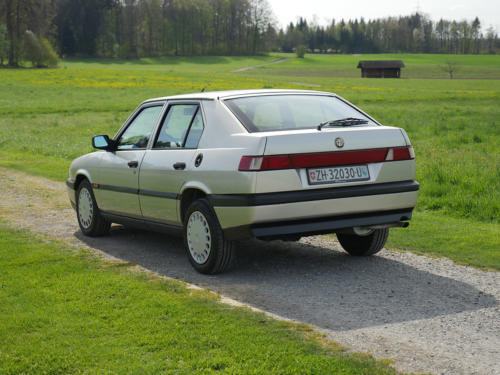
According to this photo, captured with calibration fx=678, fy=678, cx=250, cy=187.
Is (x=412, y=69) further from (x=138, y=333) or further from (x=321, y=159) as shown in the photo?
(x=138, y=333)

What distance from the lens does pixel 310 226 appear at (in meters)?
5.93

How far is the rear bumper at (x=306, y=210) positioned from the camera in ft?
18.9

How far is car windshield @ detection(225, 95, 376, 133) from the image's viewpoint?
246 inches

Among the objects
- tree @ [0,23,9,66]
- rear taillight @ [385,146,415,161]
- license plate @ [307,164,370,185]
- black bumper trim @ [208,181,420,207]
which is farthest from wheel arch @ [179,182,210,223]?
tree @ [0,23,9,66]

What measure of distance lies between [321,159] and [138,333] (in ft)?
7.46

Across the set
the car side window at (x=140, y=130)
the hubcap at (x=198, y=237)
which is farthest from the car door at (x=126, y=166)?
the hubcap at (x=198, y=237)

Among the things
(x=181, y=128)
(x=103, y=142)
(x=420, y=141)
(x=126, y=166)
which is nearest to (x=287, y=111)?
(x=181, y=128)

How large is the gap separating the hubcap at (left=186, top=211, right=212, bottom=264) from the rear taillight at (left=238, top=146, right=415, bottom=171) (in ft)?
2.67

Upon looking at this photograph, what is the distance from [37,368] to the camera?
4.04 meters

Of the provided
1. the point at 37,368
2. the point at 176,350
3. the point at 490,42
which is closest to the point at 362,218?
the point at 176,350

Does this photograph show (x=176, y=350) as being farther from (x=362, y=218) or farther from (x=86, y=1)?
(x=86, y=1)

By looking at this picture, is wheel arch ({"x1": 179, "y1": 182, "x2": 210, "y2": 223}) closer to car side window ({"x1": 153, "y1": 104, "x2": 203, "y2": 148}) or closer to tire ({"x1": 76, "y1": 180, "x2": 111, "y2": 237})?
car side window ({"x1": 153, "y1": 104, "x2": 203, "y2": 148})

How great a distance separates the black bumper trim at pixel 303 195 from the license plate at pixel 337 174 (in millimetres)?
72

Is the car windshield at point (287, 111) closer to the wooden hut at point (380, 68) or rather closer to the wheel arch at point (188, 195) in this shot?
the wheel arch at point (188, 195)
